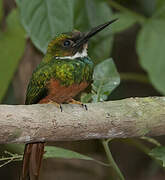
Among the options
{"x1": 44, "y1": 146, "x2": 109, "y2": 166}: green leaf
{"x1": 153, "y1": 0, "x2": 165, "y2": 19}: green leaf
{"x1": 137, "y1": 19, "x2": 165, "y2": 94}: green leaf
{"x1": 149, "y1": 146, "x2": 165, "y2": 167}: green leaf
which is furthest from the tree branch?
{"x1": 153, "y1": 0, "x2": 165, "y2": 19}: green leaf

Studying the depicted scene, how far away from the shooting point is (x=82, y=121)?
1.85m

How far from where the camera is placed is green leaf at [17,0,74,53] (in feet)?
8.71

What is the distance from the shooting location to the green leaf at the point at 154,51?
2969 millimetres

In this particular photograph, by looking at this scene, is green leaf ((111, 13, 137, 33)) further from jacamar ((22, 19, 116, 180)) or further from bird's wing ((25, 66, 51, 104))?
bird's wing ((25, 66, 51, 104))

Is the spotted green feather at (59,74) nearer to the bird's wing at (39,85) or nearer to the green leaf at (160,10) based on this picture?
the bird's wing at (39,85)

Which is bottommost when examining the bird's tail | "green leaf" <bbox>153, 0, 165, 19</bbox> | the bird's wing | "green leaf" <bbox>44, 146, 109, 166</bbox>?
the bird's tail

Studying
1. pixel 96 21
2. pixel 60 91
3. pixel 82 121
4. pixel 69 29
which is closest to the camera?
pixel 82 121

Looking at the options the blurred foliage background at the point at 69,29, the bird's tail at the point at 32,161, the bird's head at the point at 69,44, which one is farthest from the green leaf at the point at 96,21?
the bird's tail at the point at 32,161

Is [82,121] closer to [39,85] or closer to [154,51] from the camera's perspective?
[39,85]

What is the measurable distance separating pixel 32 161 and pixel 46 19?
94 centimetres

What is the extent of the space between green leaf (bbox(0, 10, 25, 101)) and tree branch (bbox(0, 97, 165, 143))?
4.08ft

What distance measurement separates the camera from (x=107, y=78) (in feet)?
7.86

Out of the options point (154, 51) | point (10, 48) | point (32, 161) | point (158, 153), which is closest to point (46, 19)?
point (10, 48)

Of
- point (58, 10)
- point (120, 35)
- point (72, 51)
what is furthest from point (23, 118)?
point (120, 35)
